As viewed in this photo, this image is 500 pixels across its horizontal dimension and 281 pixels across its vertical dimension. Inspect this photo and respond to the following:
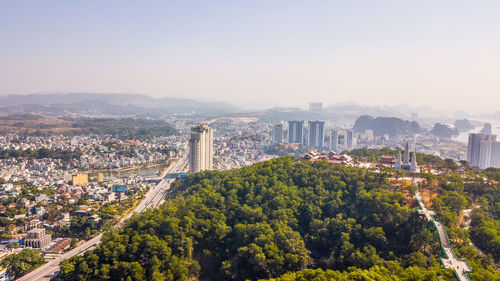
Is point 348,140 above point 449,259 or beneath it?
beneath

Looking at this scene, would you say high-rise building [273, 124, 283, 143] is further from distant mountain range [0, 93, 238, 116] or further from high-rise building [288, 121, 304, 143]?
distant mountain range [0, 93, 238, 116]

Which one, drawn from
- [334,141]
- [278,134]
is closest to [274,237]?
[334,141]

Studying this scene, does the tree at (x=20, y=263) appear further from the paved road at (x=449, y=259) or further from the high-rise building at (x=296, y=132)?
the high-rise building at (x=296, y=132)

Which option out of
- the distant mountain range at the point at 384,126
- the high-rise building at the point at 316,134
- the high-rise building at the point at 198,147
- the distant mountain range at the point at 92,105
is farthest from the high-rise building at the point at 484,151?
the distant mountain range at the point at 92,105

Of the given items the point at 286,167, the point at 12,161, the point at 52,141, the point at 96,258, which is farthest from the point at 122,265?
the point at 52,141

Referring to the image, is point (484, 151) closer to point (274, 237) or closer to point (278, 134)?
point (274, 237)
